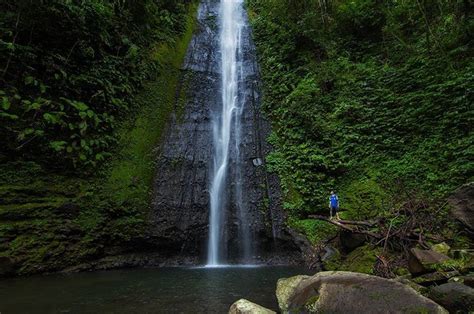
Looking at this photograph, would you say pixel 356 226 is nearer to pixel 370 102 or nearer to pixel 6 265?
pixel 370 102

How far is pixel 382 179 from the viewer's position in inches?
408

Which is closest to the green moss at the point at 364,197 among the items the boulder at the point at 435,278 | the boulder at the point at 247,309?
the boulder at the point at 435,278

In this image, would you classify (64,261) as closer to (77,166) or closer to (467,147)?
(77,166)

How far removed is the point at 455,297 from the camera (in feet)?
13.4

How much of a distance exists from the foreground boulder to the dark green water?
1.37 m

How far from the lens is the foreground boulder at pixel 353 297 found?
3990 mm

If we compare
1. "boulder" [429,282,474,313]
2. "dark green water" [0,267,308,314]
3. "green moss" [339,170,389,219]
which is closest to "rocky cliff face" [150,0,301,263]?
"dark green water" [0,267,308,314]

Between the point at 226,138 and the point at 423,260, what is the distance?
938 cm

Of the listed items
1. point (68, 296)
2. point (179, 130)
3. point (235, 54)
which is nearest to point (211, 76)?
point (235, 54)

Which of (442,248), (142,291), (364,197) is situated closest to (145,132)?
(142,291)

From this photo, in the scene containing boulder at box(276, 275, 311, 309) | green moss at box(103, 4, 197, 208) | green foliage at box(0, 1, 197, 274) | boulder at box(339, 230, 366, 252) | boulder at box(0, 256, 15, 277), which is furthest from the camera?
green moss at box(103, 4, 197, 208)

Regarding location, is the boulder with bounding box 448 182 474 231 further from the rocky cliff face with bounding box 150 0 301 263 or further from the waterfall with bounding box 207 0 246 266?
the waterfall with bounding box 207 0 246 266

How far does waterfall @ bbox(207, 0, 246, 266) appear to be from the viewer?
35.9 feet

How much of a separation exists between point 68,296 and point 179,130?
8.32m
